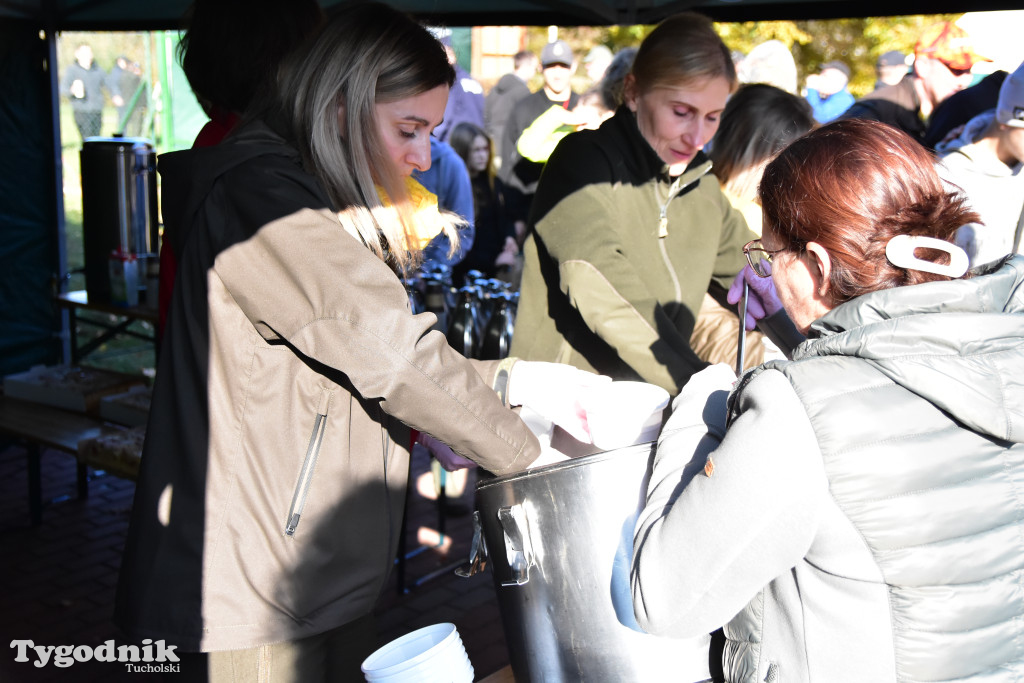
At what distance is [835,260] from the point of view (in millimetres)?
1176

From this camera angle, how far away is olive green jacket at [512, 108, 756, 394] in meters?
2.07

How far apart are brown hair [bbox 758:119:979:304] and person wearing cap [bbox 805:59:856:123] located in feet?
22.8

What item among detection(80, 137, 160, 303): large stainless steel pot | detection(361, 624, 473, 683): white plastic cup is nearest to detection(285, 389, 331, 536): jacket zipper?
detection(361, 624, 473, 683): white plastic cup

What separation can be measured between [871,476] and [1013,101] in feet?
6.96

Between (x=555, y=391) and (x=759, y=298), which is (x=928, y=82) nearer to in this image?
(x=759, y=298)

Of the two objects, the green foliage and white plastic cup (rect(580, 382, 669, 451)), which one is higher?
the green foliage

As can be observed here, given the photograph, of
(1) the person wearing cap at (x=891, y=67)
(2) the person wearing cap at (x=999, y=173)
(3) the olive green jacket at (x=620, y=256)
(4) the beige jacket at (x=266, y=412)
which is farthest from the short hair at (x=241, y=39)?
(1) the person wearing cap at (x=891, y=67)

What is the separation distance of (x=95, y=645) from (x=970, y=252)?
10.7 feet

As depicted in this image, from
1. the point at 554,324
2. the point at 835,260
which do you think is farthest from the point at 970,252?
the point at 835,260

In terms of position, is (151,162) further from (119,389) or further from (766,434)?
(766,434)

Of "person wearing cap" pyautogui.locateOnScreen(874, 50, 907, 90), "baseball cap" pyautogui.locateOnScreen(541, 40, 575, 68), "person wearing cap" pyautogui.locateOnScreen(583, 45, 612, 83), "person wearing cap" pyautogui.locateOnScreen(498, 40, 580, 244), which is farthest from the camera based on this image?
"person wearing cap" pyautogui.locateOnScreen(583, 45, 612, 83)

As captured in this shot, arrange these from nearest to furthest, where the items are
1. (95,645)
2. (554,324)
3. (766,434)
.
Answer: (766,434), (554,324), (95,645)

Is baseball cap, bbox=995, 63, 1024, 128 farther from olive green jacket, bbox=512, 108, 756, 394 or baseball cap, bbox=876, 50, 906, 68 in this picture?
baseball cap, bbox=876, 50, 906, 68

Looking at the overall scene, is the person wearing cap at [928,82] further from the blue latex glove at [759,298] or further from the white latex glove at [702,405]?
the white latex glove at [702,405]
